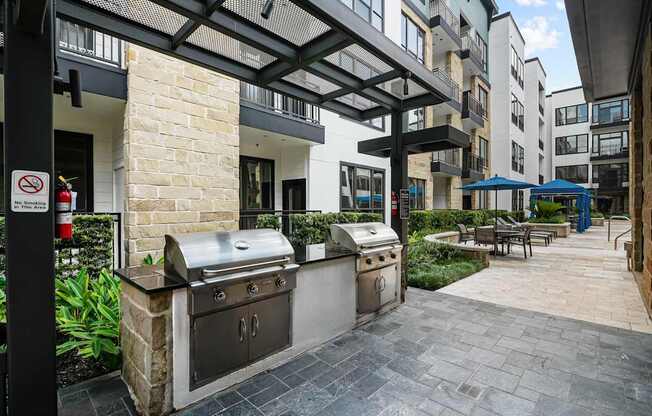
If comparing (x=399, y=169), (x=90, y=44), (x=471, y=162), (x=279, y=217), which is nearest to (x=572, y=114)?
(x=471, y=162)

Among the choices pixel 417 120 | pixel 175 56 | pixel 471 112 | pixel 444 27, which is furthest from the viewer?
pixel 471 112

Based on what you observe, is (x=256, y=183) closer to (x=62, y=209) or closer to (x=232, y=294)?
(x=232, y=294)

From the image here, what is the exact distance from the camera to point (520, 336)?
3.78 metres

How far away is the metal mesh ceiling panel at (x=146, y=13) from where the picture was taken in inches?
102

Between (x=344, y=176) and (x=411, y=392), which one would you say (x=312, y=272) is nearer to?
(x=411, y=392)

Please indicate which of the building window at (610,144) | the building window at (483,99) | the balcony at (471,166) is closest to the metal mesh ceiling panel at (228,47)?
the balcony at (471,166)

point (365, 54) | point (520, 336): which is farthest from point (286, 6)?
point (520, 336)

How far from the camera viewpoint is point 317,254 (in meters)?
3.75

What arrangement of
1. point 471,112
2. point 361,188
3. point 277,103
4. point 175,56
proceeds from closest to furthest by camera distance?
point 175,56, point 277,103, point 361,188, point 471,112

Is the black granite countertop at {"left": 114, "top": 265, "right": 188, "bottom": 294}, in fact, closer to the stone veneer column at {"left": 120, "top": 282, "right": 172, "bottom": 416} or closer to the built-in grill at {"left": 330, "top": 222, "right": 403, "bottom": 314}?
the stone veneer column at {"left": 120, "top": 282, "right": 172, "bottom": 416}

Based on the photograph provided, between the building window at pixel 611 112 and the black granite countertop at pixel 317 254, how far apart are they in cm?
3796

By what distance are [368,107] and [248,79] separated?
2115 millimetres

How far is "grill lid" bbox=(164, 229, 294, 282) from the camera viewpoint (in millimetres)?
2455

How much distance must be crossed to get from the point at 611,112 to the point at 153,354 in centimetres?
4149
